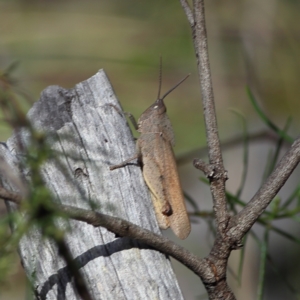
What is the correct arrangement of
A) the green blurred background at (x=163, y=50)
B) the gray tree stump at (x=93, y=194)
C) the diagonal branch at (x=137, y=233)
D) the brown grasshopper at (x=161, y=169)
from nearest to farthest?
the diagonal branch at (x=137, y=233)
the gray tree stump at (x=93, y=194)
the brown grasshopper at (x=161, y=169)
the green blurred background at (x=163, y=50)

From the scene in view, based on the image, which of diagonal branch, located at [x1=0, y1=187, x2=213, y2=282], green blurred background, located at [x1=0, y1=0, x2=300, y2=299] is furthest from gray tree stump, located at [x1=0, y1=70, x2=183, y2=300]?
green blurred background, located at [x1=0, y1=0, x2=300, y2=299]

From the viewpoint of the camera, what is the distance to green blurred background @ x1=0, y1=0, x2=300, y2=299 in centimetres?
396

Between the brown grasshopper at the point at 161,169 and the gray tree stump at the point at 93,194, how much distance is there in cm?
7

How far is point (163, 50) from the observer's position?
471 centimetres

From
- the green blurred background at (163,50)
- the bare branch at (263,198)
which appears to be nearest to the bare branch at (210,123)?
the bare branch at (263,198)

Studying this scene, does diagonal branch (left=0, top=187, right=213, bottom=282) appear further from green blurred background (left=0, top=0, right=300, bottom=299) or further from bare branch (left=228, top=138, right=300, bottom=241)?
green blurred background (left=0, top=0, right=300, bottom=299)

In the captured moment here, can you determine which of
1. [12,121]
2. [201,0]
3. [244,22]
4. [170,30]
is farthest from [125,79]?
[12,121]

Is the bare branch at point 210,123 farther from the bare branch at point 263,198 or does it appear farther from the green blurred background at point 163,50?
Result: the green blurred background at point 163,50

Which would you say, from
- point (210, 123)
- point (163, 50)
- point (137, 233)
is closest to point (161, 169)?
point (210, 123)

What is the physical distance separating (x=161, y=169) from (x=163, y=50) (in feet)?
11.3

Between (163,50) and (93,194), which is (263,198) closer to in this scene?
(93,194)

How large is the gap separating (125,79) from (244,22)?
132 centimetres

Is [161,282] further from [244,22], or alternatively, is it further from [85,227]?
[244,22]

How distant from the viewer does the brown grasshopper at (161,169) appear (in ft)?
4.10
